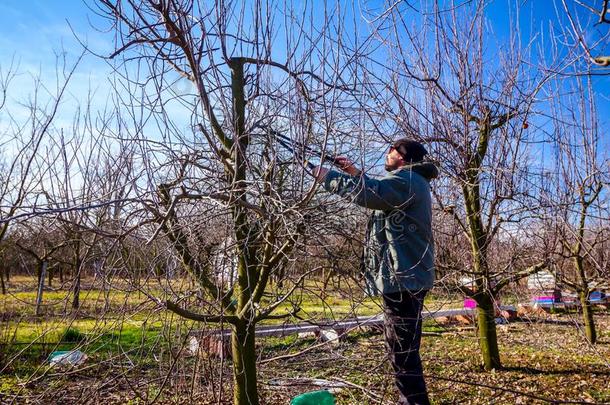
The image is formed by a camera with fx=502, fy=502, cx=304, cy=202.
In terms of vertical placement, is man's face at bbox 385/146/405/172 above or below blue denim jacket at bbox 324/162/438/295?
above

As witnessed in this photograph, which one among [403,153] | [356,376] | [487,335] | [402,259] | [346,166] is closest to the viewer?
[346,166]

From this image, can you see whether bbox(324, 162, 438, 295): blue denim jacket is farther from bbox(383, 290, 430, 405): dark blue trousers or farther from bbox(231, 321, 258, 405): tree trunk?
bbox(231, 321, 258, 405): tree trunk

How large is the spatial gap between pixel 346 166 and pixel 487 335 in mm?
3752

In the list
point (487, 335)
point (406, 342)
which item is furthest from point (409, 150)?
point (487, 335)

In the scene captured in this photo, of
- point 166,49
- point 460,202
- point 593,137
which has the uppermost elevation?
point 593,137

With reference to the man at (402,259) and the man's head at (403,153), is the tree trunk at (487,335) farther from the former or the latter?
the man's head at (403,153)

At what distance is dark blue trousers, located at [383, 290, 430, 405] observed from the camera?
8.37 feet

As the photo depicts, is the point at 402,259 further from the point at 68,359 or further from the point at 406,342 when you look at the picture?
the point at 68,359

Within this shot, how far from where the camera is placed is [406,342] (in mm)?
2621

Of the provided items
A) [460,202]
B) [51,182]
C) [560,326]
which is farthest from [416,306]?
[560,326]

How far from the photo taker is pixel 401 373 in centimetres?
255

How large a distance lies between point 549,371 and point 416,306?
341 cm

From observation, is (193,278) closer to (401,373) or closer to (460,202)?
(401,373)

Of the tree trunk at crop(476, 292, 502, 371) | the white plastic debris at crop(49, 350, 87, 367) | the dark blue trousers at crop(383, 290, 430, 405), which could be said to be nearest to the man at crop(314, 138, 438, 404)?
the dark blue trousers at crop(383, 290, 430, 405)
